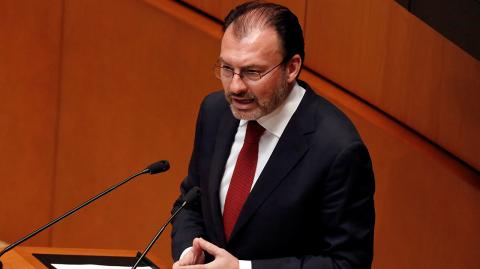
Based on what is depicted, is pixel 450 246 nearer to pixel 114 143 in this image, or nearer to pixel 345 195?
pixel 114 143

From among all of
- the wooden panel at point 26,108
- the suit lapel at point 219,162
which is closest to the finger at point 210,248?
the suit lapel at point 219,162

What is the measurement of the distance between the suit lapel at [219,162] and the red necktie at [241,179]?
13 mm

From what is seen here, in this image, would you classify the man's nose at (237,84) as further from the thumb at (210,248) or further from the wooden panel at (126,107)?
the wooden panel at (126,107)

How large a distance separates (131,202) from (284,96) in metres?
1.30

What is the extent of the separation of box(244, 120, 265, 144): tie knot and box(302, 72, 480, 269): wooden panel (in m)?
1.21

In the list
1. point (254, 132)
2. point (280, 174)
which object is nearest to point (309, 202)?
point (280, 174)

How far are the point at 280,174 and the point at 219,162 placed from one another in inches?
5.2

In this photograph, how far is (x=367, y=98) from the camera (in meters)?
2.78

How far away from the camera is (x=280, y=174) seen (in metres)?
1.48

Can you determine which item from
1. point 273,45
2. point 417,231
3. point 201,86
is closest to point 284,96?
point 273,45

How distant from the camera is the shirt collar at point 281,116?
5.00 ft

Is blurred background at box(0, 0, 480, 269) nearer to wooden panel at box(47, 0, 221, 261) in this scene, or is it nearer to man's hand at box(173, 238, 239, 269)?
wooden panel at box(47, 0, 221, 261)

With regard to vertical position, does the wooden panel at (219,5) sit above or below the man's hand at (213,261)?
above

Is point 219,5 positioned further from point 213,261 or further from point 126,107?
point 213,261
